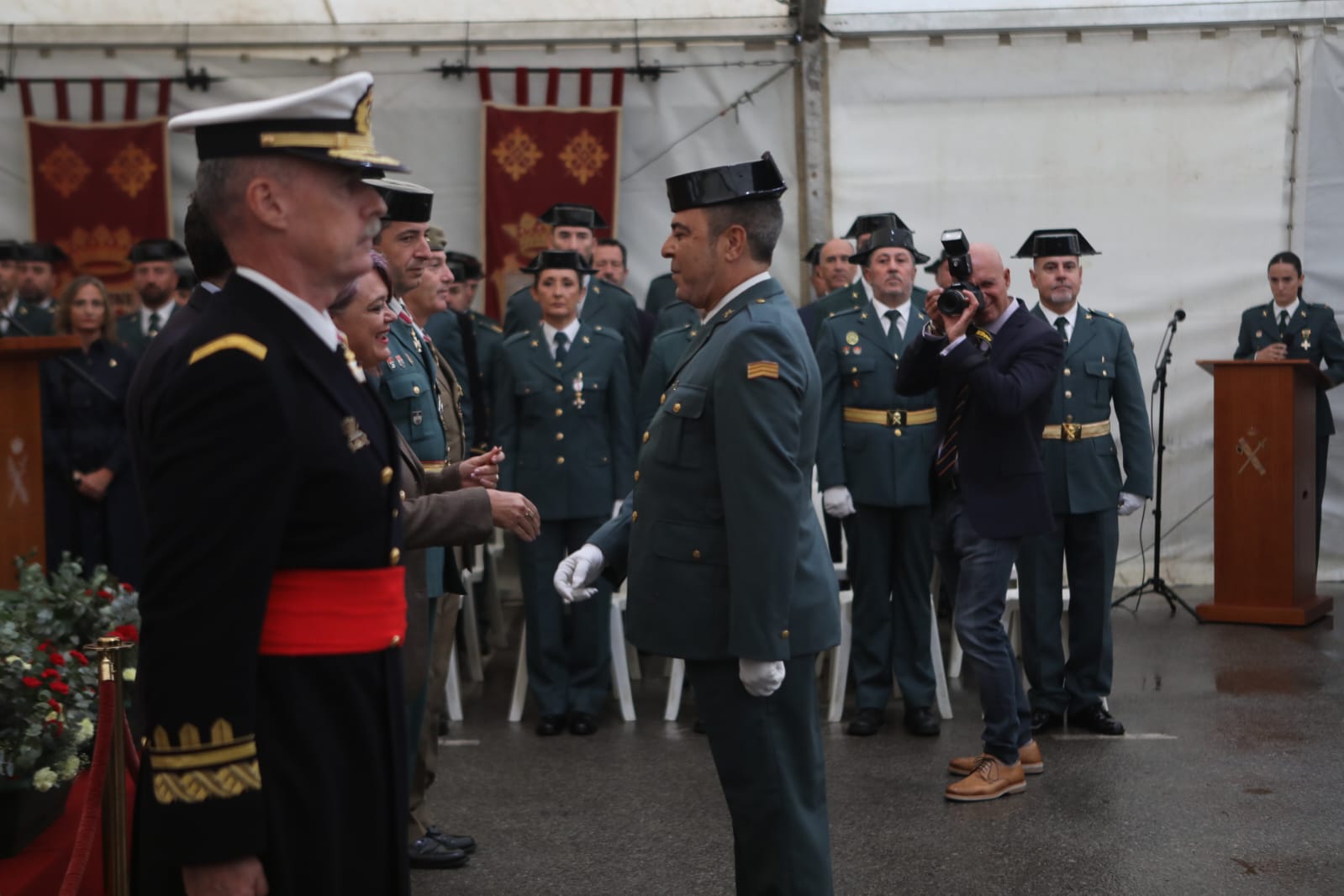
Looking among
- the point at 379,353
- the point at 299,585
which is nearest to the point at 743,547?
the point at 379,353

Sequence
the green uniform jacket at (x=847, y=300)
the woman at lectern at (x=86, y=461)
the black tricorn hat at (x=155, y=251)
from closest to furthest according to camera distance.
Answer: the green uniform jacket at (x=847, y=300) < the woman at lectern at (x=86, y=461) < the black tricorn hat at (x=155, y=251)

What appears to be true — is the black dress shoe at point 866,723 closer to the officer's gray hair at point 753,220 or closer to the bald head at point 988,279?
the bald head at point 988,279

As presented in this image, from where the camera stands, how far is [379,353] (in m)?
3.33

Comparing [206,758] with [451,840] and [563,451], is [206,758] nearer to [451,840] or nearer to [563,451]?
[451,840]

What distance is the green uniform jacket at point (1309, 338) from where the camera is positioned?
841 cm

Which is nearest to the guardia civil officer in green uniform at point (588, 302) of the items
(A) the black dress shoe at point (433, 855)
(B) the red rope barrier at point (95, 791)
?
(A) the black dress shoe at point (433, 855)

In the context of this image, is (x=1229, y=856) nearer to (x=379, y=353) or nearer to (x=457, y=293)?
(x=379, y=353)

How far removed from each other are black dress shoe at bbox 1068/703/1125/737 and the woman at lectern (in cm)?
439

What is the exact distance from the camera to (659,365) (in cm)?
647

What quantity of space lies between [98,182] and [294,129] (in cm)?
772

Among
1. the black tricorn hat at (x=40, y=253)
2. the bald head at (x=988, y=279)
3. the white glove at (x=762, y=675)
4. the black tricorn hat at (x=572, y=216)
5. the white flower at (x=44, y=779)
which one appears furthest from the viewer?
the black tricorn hat at (x=40, y=253)

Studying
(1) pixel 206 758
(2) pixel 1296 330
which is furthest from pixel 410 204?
(2) pixel 1296 330

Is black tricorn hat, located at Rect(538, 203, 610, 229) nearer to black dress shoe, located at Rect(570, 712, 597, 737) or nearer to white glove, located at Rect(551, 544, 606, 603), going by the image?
black dress shoe, located at Rect(570, 712, 597, 737)

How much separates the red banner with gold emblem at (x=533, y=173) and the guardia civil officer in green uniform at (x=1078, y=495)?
11.5ft
